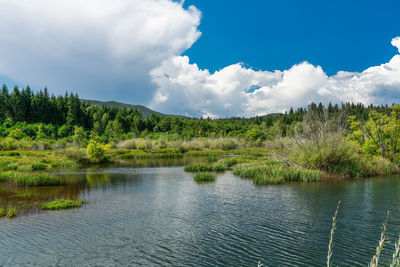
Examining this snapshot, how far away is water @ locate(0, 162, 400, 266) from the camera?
392 inches

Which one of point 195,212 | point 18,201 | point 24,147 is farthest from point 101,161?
point 195,212

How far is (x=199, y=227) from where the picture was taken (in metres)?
13.3

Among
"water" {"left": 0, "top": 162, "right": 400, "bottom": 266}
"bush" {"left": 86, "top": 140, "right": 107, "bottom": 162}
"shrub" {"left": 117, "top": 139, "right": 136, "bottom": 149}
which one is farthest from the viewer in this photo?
"shrub" {"left": 117, "top": 139, "right": 136, "bottom": 149}

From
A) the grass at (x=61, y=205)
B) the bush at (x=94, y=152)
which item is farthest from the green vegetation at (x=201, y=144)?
the grass at (x=61, y=205)

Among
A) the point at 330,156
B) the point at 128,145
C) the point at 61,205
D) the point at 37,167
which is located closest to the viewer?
the point at 61,205

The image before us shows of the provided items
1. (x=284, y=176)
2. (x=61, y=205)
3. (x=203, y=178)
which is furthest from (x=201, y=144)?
(x=61, y=205)

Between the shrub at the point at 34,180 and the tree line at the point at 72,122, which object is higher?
the tree line at the point at 72,122

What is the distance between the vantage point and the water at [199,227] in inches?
392

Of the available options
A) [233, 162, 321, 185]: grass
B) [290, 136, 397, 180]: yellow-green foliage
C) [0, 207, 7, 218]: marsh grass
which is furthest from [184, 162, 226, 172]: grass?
[0, 207, 7, 218]: marsh grass

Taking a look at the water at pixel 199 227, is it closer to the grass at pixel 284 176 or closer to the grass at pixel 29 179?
the grass at pixel 29 179

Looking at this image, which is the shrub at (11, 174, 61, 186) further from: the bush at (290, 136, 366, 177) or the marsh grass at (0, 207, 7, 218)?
the bush at (290, 136, 366, 177)

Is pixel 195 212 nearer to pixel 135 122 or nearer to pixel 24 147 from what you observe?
pixel 24 147

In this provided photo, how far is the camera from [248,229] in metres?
12.9

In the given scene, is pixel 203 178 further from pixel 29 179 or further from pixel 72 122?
pixel 72 122
